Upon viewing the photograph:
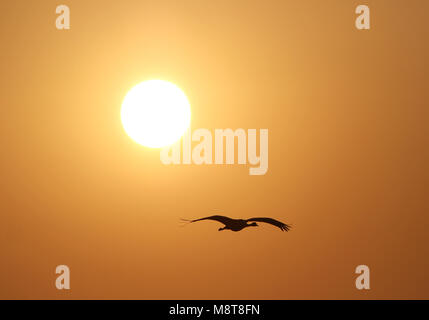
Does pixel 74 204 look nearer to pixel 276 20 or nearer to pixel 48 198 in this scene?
pixel 48 198

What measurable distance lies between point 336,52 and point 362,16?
0.71 feet

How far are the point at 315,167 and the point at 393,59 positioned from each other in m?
0.66

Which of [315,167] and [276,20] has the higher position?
[276,20]

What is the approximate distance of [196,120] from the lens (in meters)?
2.63

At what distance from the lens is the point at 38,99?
2.61m

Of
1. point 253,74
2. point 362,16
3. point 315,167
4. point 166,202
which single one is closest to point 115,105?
point 166,202

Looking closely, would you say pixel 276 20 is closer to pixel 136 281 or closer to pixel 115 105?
pixel 115 105

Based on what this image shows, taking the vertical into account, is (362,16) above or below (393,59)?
above

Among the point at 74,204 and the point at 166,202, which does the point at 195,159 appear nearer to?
the point at 166,202

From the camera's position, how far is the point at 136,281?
8.61 ft
